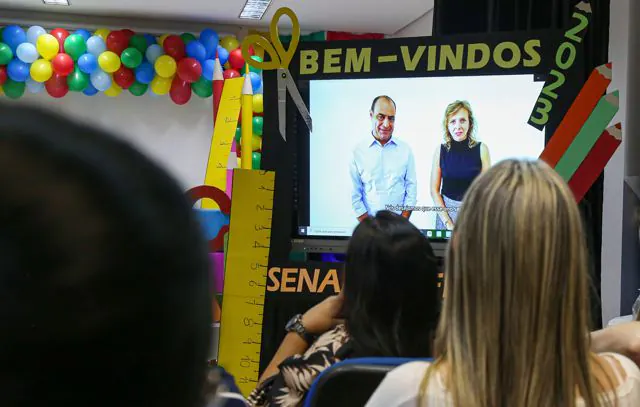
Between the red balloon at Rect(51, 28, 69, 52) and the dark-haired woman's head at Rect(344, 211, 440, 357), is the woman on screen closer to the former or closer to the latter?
the dark-haired woman's head at Rect(344, 211, 440, 357)

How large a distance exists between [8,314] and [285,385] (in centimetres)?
131

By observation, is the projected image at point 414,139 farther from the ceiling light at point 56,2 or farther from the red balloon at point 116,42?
the ceiling light at point 56,2

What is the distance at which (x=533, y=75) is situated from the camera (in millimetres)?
2709

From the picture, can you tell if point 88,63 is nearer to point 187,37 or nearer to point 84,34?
point 84,34

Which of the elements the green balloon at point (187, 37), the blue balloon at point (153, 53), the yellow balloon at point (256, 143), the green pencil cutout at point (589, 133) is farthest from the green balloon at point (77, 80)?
the green pencil cutout at point (589, 133)

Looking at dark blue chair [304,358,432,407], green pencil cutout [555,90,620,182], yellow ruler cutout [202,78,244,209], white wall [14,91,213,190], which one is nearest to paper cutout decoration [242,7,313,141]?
green pencil cutout [555,90,620,182]

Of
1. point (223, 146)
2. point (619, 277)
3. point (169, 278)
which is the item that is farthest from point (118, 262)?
point (223, 146)

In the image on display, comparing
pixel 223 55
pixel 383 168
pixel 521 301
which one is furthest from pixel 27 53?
pixel 521 301

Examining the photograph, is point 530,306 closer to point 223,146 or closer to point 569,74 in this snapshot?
point 569,74

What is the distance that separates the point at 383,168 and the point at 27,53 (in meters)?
4.56

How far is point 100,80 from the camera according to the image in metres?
6.34

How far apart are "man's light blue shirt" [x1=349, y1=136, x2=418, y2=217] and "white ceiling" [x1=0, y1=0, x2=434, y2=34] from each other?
13.3 feet

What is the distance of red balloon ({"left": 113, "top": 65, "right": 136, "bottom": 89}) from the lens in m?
6.45

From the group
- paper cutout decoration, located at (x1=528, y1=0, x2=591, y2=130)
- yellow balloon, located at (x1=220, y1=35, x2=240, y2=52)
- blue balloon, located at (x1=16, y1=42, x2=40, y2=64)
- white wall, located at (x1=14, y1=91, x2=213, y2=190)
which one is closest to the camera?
paper cutout decoration, located at (x1=528, y1=0, x2=591, y2=130)
